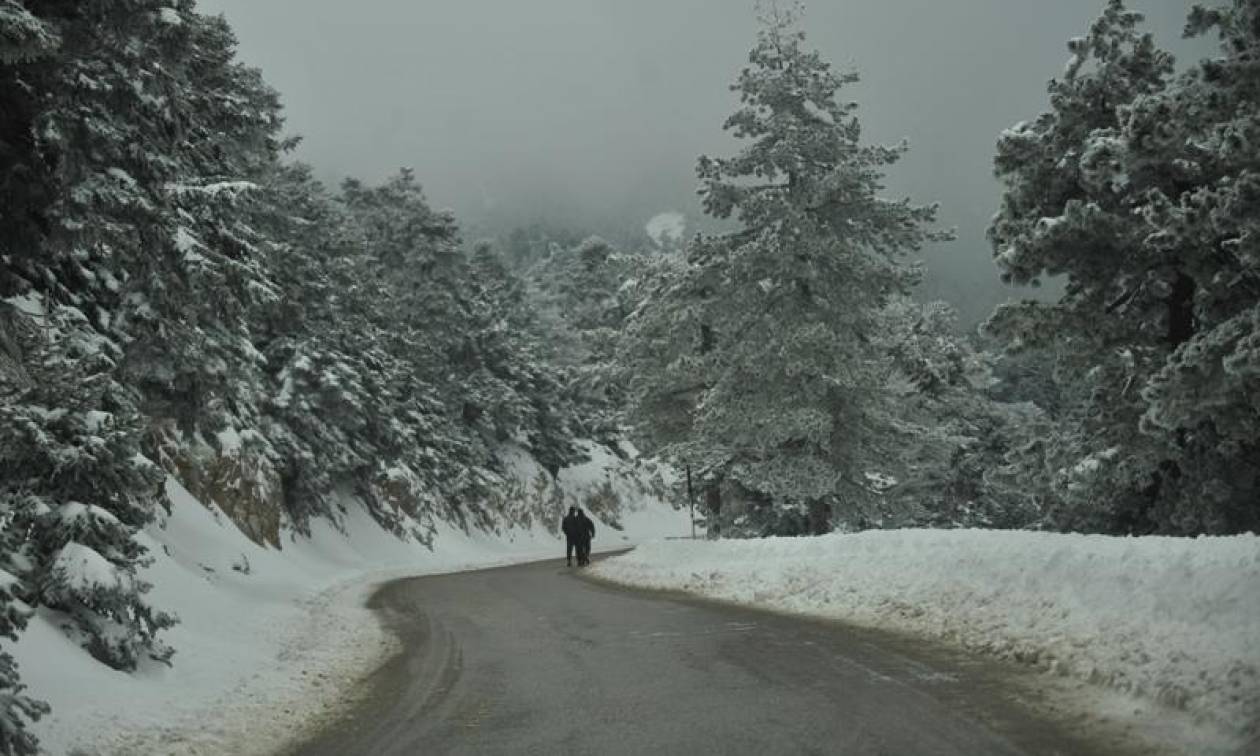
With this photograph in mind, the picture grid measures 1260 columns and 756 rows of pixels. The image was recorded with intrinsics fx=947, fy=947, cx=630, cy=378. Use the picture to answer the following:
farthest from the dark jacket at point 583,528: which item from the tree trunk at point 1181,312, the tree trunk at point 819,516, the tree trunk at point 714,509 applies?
the tree trunk at point 1181,312

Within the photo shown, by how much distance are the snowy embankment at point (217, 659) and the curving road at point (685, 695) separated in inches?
27.5

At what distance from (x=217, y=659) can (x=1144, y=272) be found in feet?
43.0

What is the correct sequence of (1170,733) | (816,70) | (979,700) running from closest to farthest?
1. (1170,733)
2. (979,700)
3. (816,70)

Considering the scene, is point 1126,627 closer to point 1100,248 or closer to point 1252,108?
point 1252,108

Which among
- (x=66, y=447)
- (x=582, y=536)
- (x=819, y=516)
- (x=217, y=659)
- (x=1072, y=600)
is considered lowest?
(x=217, y=659)

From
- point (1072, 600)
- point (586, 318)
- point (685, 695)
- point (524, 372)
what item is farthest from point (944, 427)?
point (586, 318)

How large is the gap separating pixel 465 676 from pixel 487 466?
43.1 metres

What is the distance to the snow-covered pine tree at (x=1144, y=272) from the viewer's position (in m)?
10.4

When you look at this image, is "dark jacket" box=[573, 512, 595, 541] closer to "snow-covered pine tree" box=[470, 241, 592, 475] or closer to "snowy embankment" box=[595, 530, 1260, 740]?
"snowy embankment" box=[595, 530, 1260, 740]

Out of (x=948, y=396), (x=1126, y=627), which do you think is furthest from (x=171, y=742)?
(x=948, y=396)

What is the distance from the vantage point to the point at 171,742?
24.5 ft

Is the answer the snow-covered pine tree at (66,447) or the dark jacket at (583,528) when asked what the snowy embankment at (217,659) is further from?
the dark jacket at (583,528)

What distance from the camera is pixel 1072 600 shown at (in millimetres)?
9078

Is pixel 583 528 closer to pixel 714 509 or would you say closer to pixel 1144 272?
pixel 714 509
